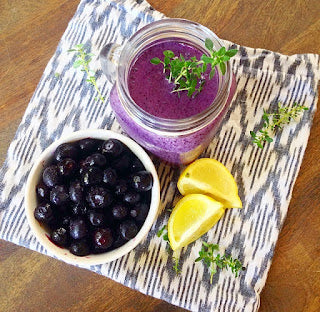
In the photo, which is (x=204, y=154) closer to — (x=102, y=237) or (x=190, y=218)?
(x=190, y=218)

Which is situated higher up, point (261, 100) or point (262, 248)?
point (261, 100)

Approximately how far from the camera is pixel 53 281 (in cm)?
85

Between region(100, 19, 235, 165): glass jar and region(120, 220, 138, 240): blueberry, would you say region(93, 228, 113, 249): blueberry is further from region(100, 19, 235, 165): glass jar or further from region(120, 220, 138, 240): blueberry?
region(100, 19, 235, 165): glass jar

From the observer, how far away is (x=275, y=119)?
842 millimetres

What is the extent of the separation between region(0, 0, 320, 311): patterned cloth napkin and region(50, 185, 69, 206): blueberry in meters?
0.18

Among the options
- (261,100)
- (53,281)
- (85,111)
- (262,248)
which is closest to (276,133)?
(261,100)

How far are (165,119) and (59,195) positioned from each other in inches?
8.2

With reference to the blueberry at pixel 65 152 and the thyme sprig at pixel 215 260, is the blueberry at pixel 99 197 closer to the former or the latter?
the blueberry at pixel 65 152

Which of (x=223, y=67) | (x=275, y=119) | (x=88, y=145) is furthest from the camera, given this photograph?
(x=275, y=119)

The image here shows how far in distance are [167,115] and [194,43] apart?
129 mm

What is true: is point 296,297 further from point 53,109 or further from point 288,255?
point 53,109

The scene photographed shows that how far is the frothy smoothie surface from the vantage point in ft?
2.21

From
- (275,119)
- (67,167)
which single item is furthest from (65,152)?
(275,119)

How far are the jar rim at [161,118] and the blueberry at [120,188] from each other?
0.34 feet
